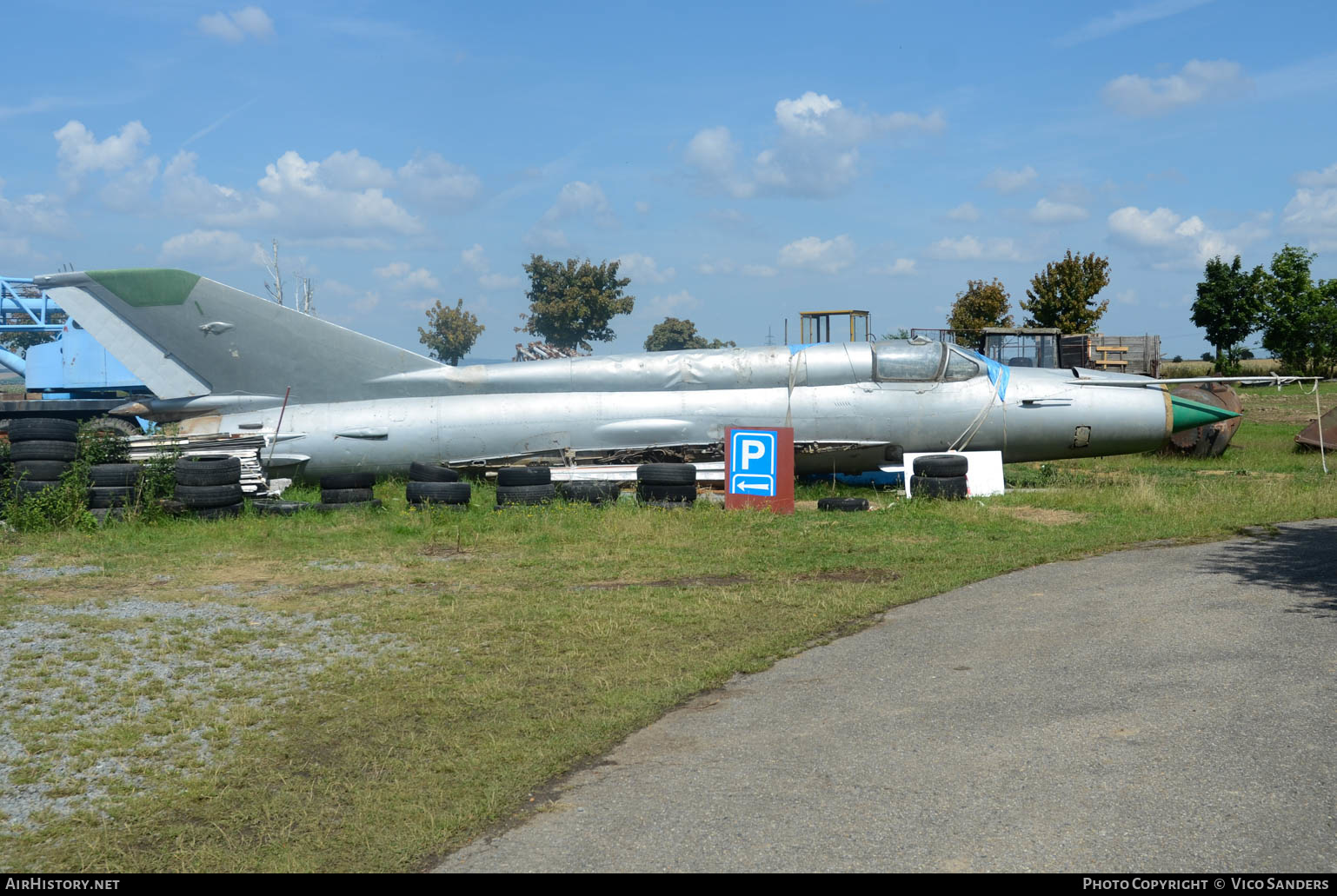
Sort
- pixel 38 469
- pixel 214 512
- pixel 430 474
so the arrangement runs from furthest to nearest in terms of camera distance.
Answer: pixel 430 474 → pixel 214 512 → pixel 38 469

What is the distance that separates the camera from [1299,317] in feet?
182

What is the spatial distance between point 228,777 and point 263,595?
4723 millimetres

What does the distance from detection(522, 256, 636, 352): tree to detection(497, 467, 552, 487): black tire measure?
48.7 metres

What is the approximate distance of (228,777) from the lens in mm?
5227

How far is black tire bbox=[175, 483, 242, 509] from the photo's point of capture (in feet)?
45.1

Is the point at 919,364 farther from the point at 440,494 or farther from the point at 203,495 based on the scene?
the point at 203,495

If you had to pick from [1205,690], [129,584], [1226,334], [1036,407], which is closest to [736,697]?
[1205,690]

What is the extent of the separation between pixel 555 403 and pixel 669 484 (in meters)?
3.34

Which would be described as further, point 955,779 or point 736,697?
point 736,697

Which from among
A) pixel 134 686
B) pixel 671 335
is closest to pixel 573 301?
pixel 671 335

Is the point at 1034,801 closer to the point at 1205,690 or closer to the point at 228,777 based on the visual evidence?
the point at 1205,690

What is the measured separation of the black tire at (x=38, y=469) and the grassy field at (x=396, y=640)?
137 centimetres

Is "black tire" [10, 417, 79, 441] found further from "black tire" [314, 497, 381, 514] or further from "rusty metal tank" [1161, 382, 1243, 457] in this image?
"rusty metal tank" [1161, 382, 1243, 457]

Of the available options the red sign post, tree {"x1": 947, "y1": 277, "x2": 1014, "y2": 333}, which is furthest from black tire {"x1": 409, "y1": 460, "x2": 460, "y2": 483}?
tree {"x1": 947, "y1": 277, "x2": 1014, "y2": 333}
